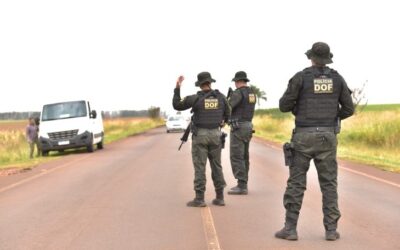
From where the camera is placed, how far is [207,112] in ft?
29.4

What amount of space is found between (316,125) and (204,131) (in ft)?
8.73

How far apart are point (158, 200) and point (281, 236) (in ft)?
11.3

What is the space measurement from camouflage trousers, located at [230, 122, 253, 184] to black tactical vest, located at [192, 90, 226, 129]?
4.25ft

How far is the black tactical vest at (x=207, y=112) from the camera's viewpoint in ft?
29.3

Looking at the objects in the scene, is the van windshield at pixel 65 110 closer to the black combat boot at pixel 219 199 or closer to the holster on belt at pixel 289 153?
the black combat boot at pixel 219 199

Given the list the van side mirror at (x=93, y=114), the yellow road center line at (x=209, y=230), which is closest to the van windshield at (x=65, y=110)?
the van side mirror at (x=93, y=114)

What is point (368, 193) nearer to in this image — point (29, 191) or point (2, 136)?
point (29, 191)

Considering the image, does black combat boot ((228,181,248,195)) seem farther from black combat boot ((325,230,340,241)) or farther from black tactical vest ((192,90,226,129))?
black combat boot ((325,230,340,241))

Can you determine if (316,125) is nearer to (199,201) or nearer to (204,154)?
(204,154)

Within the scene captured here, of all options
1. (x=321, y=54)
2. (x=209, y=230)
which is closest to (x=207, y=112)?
(x=209, y=230)

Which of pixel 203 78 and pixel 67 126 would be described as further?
pixel 67 126

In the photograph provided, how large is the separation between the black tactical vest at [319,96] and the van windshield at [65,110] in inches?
743

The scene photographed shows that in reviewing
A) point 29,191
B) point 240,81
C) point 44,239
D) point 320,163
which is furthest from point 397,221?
point 29,191

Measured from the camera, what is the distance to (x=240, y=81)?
10.2m
